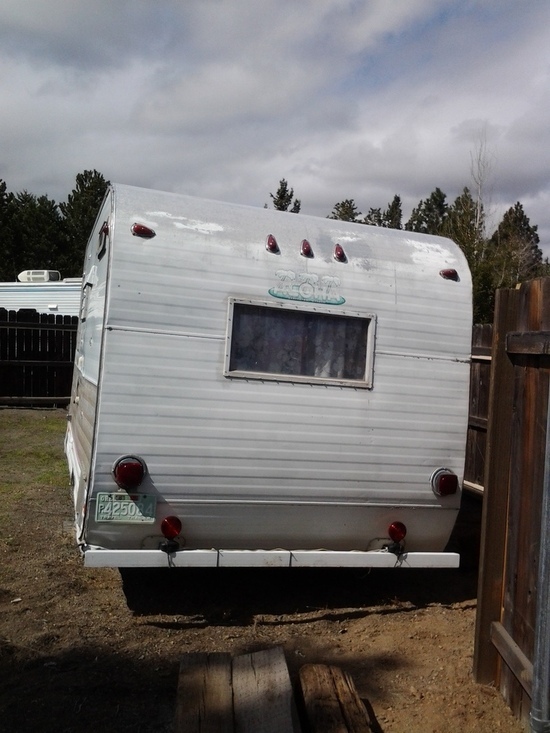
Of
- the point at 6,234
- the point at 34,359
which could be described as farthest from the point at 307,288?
the point at 6,234

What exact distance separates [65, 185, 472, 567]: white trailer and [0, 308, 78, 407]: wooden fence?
32.4 ft

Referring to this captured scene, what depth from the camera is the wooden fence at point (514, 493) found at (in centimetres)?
354

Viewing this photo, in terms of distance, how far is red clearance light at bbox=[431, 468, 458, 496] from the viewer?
505 cm

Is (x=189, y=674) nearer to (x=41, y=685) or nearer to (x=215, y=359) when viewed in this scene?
(x=41, y=685)

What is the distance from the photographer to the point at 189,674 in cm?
348

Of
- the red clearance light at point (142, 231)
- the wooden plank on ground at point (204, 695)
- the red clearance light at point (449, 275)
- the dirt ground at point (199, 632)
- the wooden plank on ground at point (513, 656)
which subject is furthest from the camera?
the red clearance light at point (449, 275)

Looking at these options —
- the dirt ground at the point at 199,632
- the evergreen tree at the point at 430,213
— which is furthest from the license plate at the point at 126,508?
the evergreen tree at the point at 430,213

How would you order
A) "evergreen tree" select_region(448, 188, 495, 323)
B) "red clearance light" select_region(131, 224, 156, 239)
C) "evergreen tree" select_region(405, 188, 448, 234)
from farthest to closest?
"evergreen tree" select_region(405, 188, 448, 234) → "evergreen tree" select_region(448, 188, 495, 323) → "red clearance light" select_region(131, 224, 156, 239)

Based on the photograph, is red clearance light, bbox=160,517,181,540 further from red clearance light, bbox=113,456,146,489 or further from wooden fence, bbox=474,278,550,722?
wooden fence, bbox=474,278,550,722

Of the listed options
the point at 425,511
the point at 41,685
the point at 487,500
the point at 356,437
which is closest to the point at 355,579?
the point at 425,511

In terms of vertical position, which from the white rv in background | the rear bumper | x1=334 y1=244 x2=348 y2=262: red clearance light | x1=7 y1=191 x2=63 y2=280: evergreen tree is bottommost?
the rear bumper

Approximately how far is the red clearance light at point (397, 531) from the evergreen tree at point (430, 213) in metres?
34.2

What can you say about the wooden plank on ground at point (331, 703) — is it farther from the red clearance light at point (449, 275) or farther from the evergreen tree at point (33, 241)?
the evergreen tree at point (33, 241)

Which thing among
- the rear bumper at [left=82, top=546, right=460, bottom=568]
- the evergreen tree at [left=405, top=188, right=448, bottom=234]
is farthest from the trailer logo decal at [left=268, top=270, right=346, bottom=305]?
the evergreen tree at [left=405, top=188, right=448, bottom=234]
